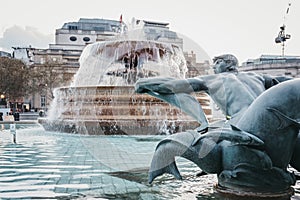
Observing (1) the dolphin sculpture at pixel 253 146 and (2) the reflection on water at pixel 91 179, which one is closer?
(1) the dolphin sculpture at pixel 253 146

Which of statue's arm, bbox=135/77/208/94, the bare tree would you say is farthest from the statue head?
the bare tree

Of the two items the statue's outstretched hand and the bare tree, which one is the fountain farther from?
the bare tree

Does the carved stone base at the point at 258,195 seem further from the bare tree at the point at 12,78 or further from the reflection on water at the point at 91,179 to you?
the bare tree at the point at 12,78

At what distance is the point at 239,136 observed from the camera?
380 centimetres

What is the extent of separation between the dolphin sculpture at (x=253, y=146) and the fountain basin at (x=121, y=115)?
954cm

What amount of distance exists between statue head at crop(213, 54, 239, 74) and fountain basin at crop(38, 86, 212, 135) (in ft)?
29.9

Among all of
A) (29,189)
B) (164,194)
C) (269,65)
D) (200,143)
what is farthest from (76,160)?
(269,65)

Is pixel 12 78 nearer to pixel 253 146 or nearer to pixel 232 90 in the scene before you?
pixel 232 90

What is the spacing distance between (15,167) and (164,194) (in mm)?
3223

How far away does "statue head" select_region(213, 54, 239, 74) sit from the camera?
4664 millimetres

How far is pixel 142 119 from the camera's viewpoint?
13.7 m

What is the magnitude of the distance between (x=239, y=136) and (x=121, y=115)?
10.2 meters

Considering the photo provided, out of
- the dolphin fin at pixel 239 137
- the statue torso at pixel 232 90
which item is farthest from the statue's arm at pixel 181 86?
the dolphin fin at pixel 239 137

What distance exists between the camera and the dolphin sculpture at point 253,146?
151 inches
